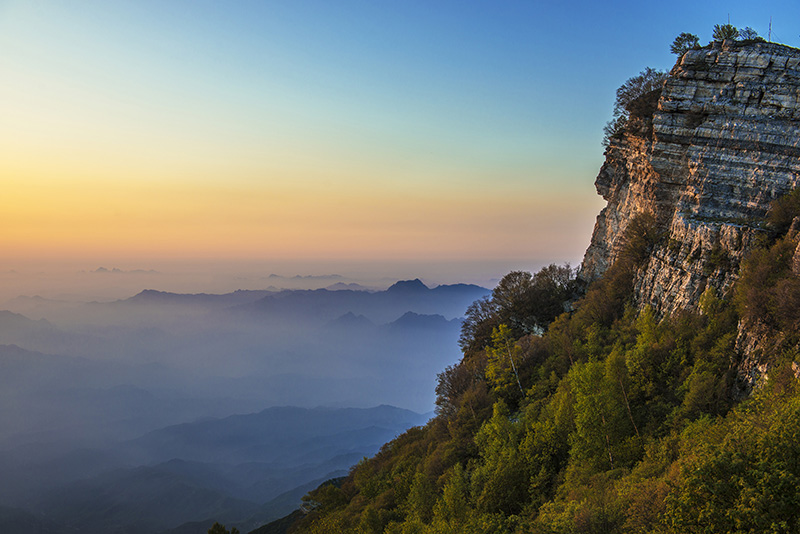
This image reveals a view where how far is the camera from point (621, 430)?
2862 centimetres

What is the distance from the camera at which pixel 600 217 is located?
63750 mm

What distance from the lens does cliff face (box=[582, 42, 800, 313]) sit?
35969 mm

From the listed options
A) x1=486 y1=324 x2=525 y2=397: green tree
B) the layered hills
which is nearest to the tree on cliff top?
the layered hills

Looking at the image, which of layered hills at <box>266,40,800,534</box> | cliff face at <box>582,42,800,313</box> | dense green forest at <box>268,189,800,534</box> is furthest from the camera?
cliff face at <box>582,42,800,313</box>

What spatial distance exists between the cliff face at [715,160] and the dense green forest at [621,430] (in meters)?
1.83

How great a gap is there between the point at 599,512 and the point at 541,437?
15.8m

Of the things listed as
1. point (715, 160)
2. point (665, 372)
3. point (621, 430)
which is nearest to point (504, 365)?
point (665, 372)

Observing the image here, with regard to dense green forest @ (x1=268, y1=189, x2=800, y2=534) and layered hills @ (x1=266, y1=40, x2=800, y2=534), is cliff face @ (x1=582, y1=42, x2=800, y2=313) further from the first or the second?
dense green forest @ (x1=268, y1=189, x2=800, y2=534)

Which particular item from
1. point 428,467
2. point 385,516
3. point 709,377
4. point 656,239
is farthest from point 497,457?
point 656,239

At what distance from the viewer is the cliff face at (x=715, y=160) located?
36.0 m

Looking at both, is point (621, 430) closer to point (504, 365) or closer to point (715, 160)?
point (504, 365)

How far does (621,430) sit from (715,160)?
2624cm

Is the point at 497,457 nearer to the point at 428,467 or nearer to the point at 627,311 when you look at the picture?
the point at 428,467

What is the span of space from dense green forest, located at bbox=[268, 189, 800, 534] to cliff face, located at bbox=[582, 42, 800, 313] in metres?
1.83
